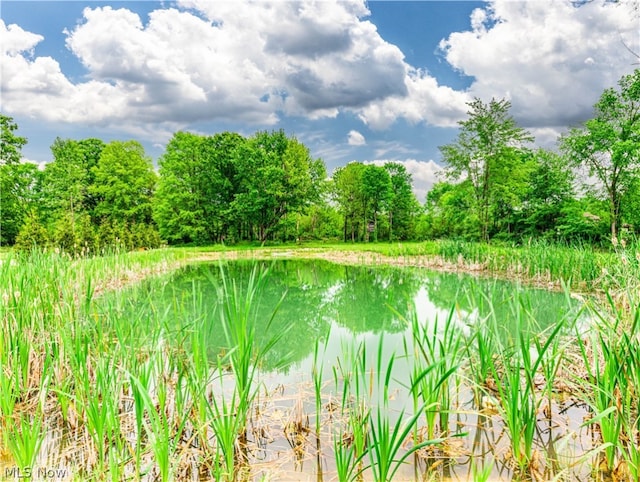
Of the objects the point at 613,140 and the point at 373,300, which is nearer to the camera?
the point at 373,300

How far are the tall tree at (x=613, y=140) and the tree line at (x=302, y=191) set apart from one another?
5 centimetres

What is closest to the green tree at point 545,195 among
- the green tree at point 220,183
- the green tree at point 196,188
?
the green tree at point 220,183

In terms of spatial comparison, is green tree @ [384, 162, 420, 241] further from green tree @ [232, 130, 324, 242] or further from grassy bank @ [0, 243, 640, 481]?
grassy bank @ [0, 243, 640, 481]

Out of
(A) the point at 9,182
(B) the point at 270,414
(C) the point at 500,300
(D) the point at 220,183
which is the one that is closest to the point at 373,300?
(C) the point at 500,300

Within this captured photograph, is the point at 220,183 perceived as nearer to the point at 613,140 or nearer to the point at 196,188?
the point at 196,188

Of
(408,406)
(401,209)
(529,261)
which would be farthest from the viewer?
(401,209)

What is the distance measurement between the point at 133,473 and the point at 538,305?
23.1 feet

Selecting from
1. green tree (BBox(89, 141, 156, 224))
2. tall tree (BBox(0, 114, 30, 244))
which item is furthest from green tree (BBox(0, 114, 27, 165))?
green tree (BBox(89, 141, 156, 224))

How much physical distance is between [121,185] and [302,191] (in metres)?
15.5

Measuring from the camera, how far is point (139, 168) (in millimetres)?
34969

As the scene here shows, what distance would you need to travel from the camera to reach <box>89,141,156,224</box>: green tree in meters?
32.8

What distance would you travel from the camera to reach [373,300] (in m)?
8.04

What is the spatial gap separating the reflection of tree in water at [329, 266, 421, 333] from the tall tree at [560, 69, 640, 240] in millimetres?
12634

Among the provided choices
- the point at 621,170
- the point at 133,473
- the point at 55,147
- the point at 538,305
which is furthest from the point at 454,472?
the point at 55,147
